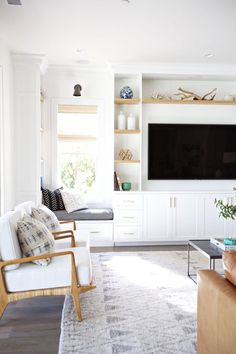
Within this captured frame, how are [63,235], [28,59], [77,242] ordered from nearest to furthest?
1. [77,242]
2. [63,235]
3. [28,59]

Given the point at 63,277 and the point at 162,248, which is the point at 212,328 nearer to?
the point at 63,277

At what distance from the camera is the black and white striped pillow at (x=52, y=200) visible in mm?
5297

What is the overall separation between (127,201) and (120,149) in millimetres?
951

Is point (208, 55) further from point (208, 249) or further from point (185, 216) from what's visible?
point (208, 249)

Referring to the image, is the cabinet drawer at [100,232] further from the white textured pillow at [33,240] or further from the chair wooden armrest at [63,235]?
the white textured pillow at [33,240]

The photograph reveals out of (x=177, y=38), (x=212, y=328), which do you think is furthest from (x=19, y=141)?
(x=212, y=328)

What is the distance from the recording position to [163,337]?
2520 millimetres

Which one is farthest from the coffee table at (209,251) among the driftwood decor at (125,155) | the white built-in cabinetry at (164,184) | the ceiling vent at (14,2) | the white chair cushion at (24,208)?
the ceiling vent at (14,2)

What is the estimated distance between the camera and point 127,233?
5.25m

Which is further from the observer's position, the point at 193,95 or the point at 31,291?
the point at 193,95

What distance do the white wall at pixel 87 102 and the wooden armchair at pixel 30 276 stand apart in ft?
9.58

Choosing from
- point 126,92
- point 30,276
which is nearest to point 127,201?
point 126,92

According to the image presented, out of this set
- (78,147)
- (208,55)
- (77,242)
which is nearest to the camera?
(77,242)

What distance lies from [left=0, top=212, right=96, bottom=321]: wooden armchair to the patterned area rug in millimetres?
238
